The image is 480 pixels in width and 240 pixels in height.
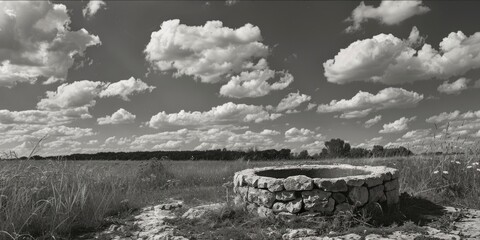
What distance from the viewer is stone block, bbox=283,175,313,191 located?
21.6 feet

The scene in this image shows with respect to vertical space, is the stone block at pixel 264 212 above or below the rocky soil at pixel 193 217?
above

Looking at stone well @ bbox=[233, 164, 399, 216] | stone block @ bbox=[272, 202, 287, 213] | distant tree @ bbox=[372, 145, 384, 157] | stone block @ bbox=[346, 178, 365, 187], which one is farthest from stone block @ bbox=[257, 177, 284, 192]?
distant tree @ bbox=[372, 145, 384, 157]

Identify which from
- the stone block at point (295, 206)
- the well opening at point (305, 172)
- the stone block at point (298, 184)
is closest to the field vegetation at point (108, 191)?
the stone block at point (295, 206)

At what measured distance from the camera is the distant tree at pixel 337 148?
1520cm

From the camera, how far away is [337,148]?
15852 mm

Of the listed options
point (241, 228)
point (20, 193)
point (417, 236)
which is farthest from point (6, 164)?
point (417, 236)

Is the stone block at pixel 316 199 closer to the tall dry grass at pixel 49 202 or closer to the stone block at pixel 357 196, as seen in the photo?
the stone block at pixel 357 196

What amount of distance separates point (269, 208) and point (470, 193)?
15.3 feet

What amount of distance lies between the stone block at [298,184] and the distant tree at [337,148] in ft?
27.8

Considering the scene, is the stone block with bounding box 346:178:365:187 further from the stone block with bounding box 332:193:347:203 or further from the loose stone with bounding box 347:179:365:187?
the stone block with bounding box 332:193:347:203

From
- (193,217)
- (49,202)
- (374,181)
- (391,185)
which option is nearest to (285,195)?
(374,181)

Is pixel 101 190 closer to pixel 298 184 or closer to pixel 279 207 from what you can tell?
pixel 279 207

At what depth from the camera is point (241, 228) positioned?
6285mm

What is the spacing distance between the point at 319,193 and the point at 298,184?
39 cm
